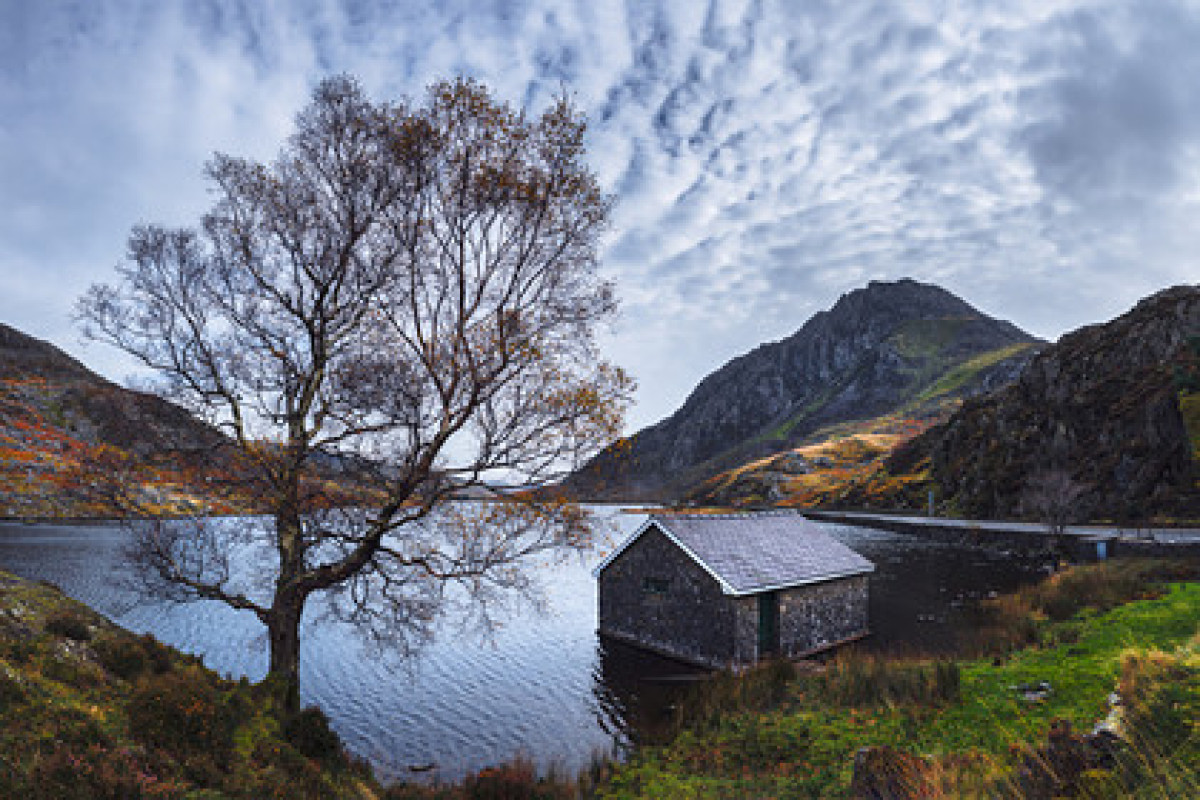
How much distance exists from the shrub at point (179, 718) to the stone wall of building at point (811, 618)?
17.7 meters

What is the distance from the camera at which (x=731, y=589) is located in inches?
866

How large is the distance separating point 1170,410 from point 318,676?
70.1 m

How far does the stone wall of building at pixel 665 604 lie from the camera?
2308 cm

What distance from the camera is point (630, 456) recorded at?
1292cm

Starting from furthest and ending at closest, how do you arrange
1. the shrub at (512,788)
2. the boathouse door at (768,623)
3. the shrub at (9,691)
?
1. the boathouse door at (768,623)
2. the shrub at (512,788)
3. the shrub at (9,691)

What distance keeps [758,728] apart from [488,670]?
13552 mm

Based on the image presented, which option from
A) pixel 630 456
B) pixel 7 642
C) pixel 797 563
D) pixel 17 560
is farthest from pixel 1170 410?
Result: pixel 17 560

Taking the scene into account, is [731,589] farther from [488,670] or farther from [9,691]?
[9,691]

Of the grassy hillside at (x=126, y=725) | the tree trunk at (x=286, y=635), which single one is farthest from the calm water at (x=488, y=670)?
the grassy hillside at (x=126, y=725)

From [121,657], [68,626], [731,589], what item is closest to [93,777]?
[121,657]

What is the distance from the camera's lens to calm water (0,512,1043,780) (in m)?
17.9

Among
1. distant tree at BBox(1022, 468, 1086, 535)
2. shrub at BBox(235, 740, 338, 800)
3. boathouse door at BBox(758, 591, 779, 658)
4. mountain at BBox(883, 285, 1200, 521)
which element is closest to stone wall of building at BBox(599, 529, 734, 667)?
boathouse door at BBox(758, 591, 779, 658)

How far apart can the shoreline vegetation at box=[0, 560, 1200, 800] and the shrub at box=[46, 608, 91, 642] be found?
28 millimetres

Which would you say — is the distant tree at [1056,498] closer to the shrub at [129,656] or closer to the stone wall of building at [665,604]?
the stone wall of building at [665,604]
